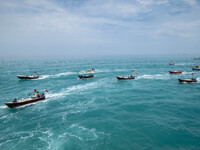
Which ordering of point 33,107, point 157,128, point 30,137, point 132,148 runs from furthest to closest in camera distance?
point 33,107 → point 157,128 → point 30,137 → point 132,148

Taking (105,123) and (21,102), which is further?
(21,102)

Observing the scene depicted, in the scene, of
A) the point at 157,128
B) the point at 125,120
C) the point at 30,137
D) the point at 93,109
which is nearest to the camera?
the point at 30,137

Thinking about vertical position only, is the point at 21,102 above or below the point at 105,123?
above

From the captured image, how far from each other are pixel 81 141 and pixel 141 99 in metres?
31.8

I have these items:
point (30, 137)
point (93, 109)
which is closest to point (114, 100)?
point (93, 109)

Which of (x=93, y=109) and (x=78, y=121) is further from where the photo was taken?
(x=93, y=109)

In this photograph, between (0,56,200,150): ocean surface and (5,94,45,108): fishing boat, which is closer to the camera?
(0,56,200,150): ocean surface

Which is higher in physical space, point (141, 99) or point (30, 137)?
point (141, 99)

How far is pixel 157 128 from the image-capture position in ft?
105

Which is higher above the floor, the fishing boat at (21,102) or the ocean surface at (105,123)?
the fishing boat at (21,102)

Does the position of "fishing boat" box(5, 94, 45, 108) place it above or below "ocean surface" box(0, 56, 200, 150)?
above

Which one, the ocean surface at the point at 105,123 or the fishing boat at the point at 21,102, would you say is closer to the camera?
the ocean surface at the point at 105,123

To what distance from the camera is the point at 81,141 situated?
28.2 meters

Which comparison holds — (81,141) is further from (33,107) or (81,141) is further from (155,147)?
(33,107)
